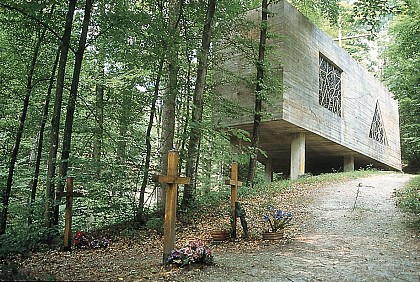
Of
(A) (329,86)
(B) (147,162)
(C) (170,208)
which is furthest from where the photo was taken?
(A) (329,86)

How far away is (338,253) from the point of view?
608 cm

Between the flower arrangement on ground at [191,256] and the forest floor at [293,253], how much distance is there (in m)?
0.09

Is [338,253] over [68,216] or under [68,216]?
under

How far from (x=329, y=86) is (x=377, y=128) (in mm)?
7884

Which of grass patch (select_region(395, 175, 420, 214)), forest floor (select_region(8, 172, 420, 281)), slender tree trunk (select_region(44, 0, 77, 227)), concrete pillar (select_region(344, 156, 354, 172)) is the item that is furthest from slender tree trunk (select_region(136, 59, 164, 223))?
concrete pillar (select_region(344, 156, 354, 172))

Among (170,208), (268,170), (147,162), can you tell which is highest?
(268,170)

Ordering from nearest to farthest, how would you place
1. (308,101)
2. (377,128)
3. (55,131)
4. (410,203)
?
(55,131) < (410,203) < (308,101) < (377,128)

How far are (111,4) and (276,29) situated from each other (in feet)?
27.9

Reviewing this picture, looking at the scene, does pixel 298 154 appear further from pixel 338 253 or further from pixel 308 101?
pixel 338 253

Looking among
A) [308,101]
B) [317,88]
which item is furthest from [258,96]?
[317,88]

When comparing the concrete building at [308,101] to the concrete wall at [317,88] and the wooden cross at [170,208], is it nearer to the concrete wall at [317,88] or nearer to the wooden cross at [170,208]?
the concrete wall at [317,88]

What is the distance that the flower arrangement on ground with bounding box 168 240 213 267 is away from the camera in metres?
4.99

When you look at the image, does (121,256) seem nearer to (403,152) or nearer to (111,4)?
(111,4)

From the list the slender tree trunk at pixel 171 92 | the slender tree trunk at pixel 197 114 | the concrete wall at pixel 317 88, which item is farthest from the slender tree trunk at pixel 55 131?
the concrete wall at pixel 317 88
